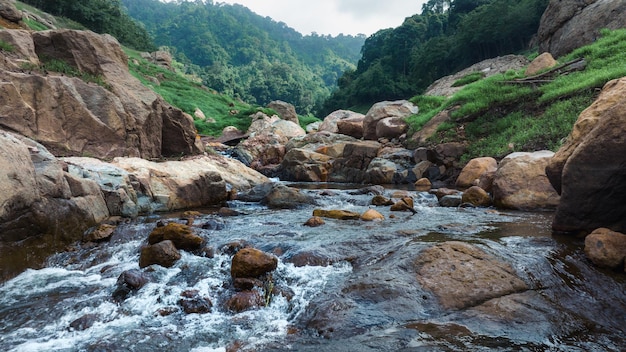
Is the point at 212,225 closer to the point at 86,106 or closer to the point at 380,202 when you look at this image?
the point at 380,202

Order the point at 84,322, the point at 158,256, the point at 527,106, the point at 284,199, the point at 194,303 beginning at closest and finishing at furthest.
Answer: the point at 84,322
the point at 194,303
the point at 158,256
the point at 284,199
the point at 527,106

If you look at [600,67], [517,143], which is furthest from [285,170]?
[600,67]

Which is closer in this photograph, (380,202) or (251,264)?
(251,264)

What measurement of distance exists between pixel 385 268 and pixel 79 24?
55.4m

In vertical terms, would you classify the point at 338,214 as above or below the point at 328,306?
below

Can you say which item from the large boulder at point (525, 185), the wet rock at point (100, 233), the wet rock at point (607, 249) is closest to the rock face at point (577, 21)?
the large boulder at point (525, 185)

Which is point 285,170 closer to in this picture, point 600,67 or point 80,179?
point 80,179

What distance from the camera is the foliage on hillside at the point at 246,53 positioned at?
8625 cm

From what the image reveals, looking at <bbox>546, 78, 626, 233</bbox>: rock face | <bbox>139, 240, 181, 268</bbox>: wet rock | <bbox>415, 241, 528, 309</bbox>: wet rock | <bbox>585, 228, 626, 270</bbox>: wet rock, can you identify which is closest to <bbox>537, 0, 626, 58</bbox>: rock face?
<bbox>546, 78, 626, 233</bbox>: rock face

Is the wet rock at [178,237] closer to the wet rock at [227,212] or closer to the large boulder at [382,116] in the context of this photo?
the wet rock at [227,212]

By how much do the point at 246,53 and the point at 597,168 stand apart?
426 feet

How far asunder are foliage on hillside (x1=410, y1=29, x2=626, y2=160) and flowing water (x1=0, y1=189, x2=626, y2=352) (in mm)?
9191

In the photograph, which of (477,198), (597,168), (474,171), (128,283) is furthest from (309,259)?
(474,171)

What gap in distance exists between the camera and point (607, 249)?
16.2 feet
